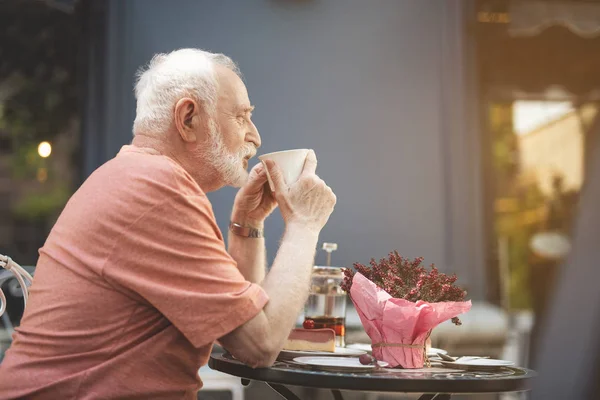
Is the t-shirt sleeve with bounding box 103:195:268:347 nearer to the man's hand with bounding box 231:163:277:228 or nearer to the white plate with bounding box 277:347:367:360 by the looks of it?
the white plate with bounding box 277:347:367:360

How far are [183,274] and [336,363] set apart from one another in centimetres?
40

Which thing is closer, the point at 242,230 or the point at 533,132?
the point at 242,230

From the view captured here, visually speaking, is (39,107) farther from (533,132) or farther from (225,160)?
(533,132)

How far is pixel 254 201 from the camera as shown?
80.0 inches

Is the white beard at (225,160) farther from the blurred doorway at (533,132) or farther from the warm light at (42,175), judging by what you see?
the blurred doorway at (533,132)

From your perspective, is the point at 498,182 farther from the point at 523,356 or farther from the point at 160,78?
the point at 160,78

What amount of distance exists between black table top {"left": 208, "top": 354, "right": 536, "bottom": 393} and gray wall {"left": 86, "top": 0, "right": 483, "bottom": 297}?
2554 mm

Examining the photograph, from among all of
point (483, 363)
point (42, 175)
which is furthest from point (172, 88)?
point (42, 175)

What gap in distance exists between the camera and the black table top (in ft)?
4.83

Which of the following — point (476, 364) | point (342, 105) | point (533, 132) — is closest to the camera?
point (476, 364)

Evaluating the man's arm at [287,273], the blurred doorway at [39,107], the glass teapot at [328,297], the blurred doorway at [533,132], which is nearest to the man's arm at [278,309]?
the man's arm at [287,273]

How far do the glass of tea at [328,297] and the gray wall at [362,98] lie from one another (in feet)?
6.40

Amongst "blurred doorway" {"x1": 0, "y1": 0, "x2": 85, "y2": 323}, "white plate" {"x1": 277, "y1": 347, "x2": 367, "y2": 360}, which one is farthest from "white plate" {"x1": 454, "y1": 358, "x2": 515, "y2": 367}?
"blurred doorway" {"x1": 0, "y1": 0, "x2": 85, "y2": 323}

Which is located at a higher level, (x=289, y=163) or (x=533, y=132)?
(x=533, y=132)
